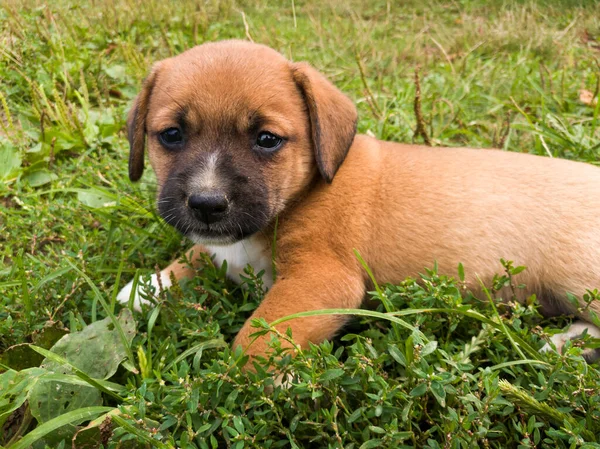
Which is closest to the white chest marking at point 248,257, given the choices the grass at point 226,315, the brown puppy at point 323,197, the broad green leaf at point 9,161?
the brown puppy at point 323,197

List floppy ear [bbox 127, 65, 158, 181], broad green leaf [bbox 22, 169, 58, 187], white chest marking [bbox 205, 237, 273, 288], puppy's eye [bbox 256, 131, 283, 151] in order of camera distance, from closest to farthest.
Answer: puppy's eye [bbox 256, 131, 283, 151] → white chest marking [bbox 205, 237, 273, 288] → floppy ear [bbox 127, 65, 158, 181] → broad green leaf [bbox 22, 169, 58, 187]

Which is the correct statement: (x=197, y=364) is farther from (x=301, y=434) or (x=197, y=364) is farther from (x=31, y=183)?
(x=31, y=183)

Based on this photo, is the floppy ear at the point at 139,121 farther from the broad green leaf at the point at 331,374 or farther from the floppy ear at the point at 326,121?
the broad green leaf at the point at 331,374

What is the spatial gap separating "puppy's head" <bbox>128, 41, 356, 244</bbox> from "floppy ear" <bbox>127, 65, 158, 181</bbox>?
0.10 meters

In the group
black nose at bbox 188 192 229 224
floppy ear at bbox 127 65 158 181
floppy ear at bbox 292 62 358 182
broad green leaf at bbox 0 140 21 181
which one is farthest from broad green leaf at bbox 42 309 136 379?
broad green leaf at bbox 0 140 21 181

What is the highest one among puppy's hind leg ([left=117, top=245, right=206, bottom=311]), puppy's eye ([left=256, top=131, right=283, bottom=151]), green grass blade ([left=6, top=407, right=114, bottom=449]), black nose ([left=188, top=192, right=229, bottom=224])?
puppy's eye ([left=256, top=131, right=283, bottom=151])

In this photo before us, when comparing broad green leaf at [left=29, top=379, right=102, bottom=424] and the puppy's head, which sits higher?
the puppy's head

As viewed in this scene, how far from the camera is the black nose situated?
7.47 feet

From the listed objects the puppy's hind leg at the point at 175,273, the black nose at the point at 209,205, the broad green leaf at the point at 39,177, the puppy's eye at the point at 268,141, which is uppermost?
the puppy's eye at the point at 268,141

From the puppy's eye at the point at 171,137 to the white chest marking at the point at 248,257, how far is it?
0.60 meters

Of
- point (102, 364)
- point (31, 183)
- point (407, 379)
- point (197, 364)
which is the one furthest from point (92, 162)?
point (407, 379)

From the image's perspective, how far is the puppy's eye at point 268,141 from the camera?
2551 mm

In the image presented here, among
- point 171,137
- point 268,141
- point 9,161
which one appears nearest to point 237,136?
point 268,141

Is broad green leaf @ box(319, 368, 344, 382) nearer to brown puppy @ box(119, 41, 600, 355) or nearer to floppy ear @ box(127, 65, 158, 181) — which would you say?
brown puppy @ box(119, 41, 600, 355)
